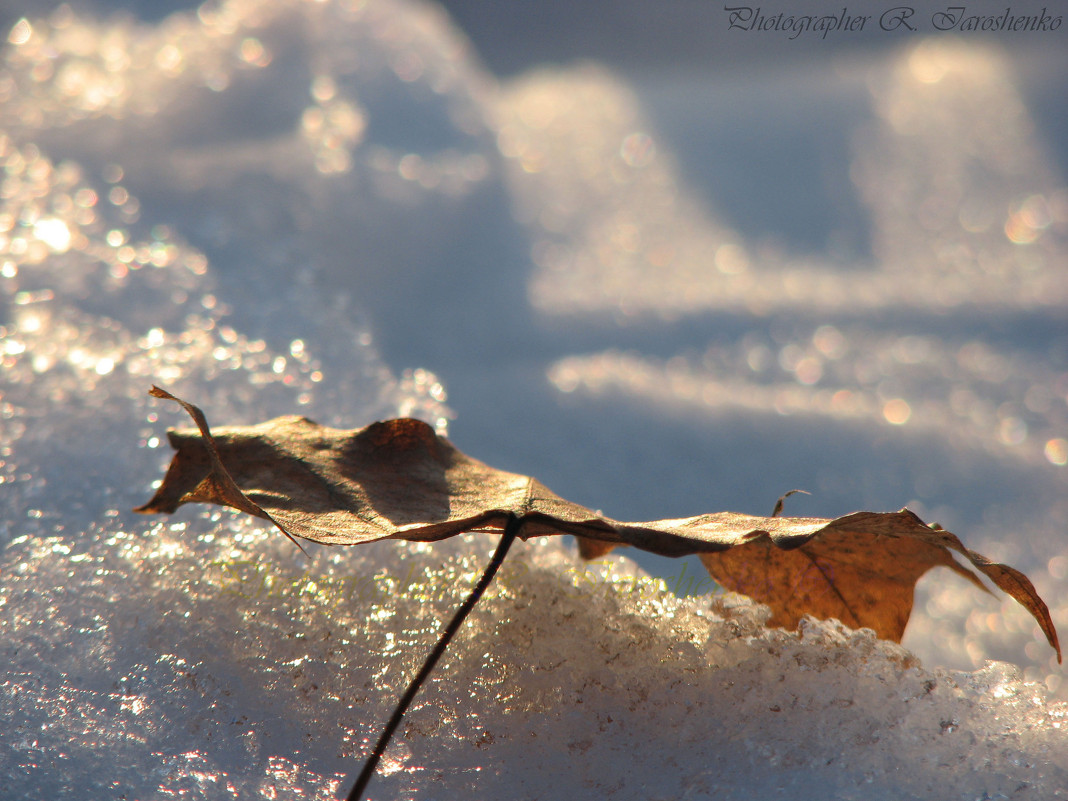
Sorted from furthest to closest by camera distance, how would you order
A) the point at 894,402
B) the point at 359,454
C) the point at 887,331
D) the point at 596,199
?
the point at 596,199, the point at 887,331, the point at 894,402, the point at 359,454

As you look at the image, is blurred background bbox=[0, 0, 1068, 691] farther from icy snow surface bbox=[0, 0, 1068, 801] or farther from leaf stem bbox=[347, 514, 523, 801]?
leaf stem bbox=[347, 514, 523, 801]

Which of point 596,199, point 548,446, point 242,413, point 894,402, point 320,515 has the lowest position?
point 320,515

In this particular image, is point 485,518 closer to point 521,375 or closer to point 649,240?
point 521,375

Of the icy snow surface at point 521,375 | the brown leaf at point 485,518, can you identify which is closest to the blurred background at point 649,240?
the icy snow surface at point 521,375

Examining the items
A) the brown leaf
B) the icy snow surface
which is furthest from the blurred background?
the brown leaf

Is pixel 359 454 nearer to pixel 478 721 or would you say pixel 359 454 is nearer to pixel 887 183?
pixel 478 721

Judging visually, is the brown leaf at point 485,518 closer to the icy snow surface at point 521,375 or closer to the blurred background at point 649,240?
the icy snow surface at point 521,375

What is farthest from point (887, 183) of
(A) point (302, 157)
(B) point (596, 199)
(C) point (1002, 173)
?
(A) point (302, 157)

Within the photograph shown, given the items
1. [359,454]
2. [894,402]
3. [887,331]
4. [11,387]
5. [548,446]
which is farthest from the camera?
[887,331]
